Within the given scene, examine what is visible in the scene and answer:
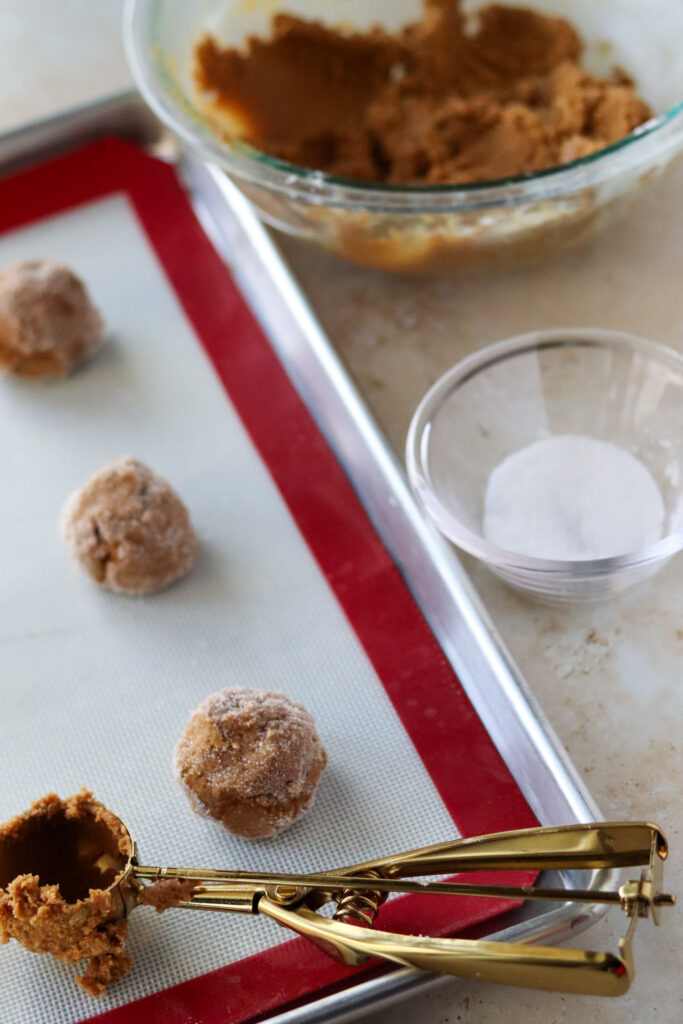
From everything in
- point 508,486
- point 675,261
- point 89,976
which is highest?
point 675,261

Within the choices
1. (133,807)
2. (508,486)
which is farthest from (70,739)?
(508,486)

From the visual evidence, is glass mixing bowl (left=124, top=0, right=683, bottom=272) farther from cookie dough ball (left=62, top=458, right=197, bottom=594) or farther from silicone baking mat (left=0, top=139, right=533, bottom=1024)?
cookie dough ball (left=62, top=458, right=197, bottom=594)

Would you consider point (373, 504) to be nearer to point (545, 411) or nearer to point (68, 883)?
point (545, 411)

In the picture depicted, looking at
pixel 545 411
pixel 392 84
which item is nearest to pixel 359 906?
pixel 545 411

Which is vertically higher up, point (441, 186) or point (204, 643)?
point (441, 186)

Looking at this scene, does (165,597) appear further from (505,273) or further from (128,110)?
(128,110)

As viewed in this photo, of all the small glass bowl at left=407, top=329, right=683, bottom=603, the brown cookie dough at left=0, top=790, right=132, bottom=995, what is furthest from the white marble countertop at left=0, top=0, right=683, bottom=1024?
the brown cookie dough at left=0, top=790, right=132, bottom=995
